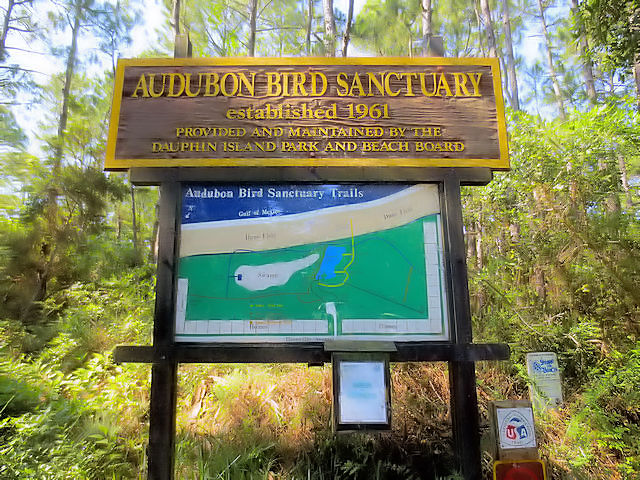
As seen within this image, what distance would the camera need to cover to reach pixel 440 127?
288 cm

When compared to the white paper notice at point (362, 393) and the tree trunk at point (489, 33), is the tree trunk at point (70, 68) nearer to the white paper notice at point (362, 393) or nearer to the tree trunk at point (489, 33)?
the white paper notice at point (362, 393)

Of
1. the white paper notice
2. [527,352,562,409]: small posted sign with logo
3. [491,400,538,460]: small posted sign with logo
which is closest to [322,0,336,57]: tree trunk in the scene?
[527,352,562,409]: small posted sign with logo

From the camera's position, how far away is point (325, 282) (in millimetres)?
2750

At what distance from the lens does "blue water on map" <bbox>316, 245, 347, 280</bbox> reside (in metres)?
2.76

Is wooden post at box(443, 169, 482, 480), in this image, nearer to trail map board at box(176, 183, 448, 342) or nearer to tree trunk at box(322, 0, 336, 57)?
trail map board at box(176, 183, 448, 342)

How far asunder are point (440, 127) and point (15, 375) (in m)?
4.91

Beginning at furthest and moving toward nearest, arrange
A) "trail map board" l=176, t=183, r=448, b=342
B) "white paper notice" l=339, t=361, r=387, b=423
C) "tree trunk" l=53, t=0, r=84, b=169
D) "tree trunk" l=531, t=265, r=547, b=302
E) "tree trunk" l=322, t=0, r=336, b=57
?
"tree trunk" l=53, t=0, r=84, b=169 → "tree trunk" l=322, t=0, r=336, b=57 → "tree trunk" l=531, t=265, r=547, b=302 → "trail map board" l=176, t=183, r=448, b=342 → "white paper notice" l=339, t=361, r=387, b=423

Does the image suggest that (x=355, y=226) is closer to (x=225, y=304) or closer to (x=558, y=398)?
(x=225, y=304)

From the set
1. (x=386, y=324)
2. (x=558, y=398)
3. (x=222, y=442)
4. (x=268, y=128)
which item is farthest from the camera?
(x=558, y=398)

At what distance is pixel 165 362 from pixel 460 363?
6.71 feet

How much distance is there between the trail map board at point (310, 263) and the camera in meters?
2.67

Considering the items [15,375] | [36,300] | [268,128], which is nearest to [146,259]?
[36,300]

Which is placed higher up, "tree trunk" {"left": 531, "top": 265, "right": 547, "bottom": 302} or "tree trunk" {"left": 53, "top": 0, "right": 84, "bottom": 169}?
"tree trunk" {"left": 53, "top": 0, "right": 84, "bottom": 169}

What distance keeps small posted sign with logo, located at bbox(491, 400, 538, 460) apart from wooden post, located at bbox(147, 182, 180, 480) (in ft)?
7.01
